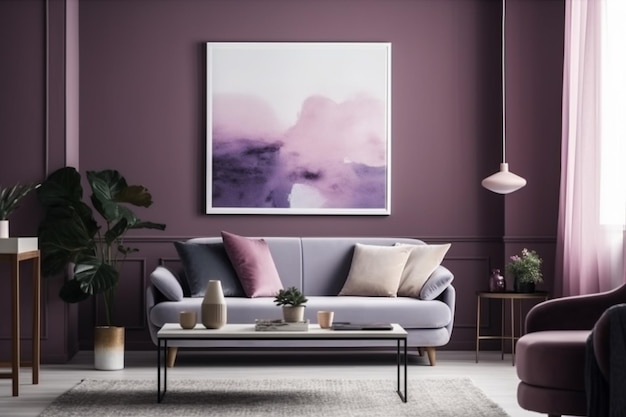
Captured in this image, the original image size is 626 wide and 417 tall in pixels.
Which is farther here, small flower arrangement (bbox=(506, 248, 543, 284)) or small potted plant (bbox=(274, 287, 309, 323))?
small flower arrangement (bbox=(506, 248, 543, 284))

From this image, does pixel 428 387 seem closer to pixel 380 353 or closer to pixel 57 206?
pixel 380 353

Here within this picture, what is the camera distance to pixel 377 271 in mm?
6383

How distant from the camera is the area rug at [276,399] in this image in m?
4.52

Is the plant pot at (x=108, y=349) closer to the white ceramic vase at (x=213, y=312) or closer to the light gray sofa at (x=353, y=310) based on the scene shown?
the light gray sofa at (x=353, y=310)

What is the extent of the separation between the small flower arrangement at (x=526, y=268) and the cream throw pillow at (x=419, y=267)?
47 centimetres

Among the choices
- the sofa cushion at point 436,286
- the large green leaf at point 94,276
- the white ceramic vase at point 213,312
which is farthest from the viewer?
the sofa cushion at point 436,286

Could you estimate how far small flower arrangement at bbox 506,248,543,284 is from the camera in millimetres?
6230

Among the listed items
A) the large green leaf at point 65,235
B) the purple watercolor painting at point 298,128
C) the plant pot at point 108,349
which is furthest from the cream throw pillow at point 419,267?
the large green leaf at point 65,235

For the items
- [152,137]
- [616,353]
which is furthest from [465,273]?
[616,353]

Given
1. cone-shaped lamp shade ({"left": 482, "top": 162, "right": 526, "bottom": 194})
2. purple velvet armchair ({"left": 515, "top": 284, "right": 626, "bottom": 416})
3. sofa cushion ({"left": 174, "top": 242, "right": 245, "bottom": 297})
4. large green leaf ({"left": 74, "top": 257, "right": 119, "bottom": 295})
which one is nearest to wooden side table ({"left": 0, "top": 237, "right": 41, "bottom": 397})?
large green leaf ({"left": 74, "top": 257, "right": 119, "bottom": 295})

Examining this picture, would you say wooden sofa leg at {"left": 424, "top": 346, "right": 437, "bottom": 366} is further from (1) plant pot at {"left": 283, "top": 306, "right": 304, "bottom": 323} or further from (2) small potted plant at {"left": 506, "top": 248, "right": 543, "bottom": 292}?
(1) plant pot at {"left": 283, "top": 306, "right": 304, "bottom": 323}

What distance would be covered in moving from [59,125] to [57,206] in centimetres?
58

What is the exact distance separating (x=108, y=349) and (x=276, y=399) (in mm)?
1539

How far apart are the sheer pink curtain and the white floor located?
803mm
